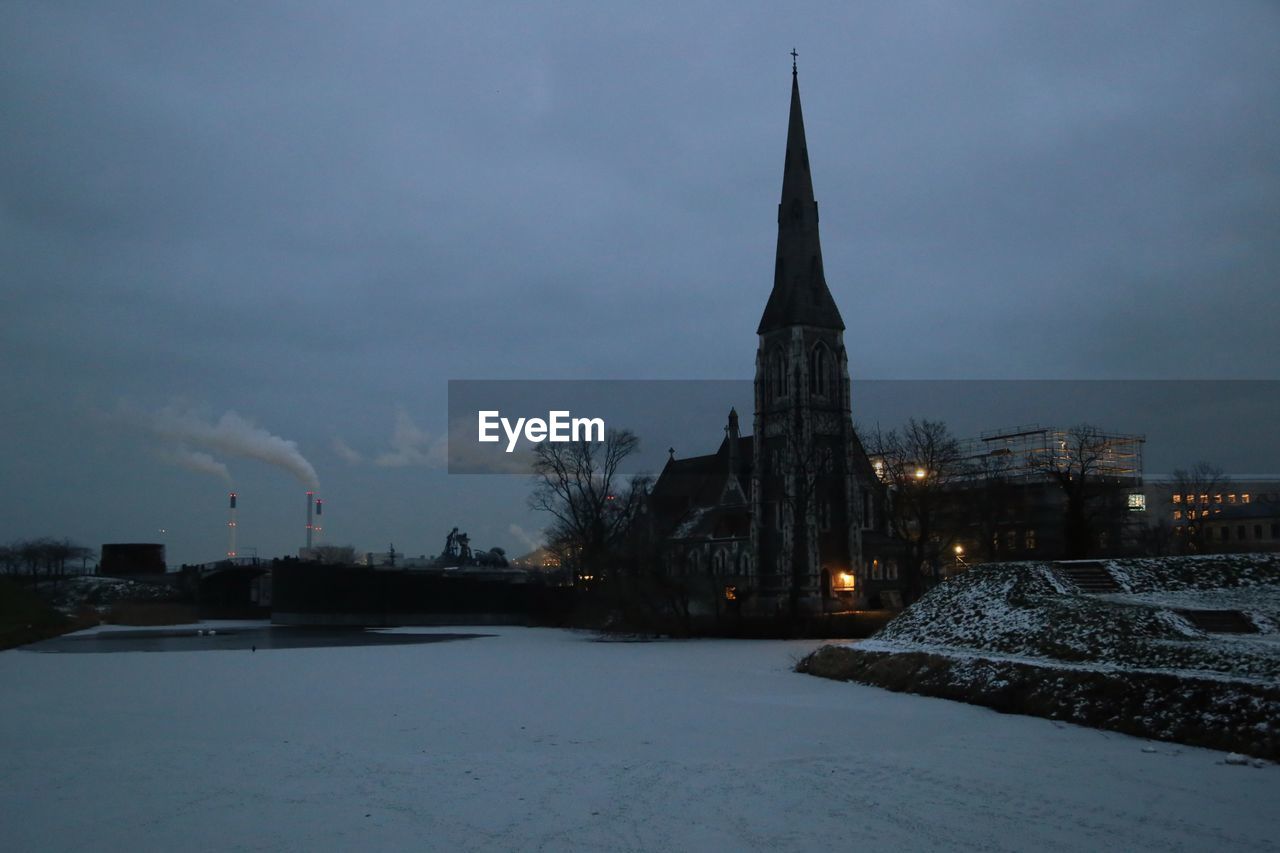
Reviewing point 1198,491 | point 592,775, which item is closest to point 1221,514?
point 1198,491

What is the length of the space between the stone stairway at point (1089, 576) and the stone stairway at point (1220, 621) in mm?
4521

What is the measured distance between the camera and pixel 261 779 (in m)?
13.6

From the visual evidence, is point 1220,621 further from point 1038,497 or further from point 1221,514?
point 1221,514

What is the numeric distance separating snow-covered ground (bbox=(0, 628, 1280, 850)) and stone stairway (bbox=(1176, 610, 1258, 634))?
258 inches

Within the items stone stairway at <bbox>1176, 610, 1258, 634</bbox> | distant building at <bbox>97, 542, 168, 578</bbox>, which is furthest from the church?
distant building at <bbox>97, 542, 168, 578</bbox>

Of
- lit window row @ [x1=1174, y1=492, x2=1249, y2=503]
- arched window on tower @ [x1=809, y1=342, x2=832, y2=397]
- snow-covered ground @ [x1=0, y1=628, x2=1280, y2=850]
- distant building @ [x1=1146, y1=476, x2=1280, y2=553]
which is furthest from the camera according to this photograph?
lit window row @ [x1=1174, y1=492, x2=1249, y2=503]

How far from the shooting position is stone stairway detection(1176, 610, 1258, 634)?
2227 centimetres

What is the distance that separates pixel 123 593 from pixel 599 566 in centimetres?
6543

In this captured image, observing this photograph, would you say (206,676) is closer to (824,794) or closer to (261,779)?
(261,779)

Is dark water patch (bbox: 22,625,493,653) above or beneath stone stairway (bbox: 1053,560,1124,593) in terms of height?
beneath

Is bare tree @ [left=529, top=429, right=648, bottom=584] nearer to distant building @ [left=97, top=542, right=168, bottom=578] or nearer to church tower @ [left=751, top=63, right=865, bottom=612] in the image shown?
church tower @ [left=751, top=63, right=865, bottom=612]

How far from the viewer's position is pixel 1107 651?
20.9 meters

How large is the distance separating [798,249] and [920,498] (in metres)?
33.0

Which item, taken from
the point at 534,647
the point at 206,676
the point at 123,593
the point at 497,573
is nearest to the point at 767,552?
the point at 497,573
